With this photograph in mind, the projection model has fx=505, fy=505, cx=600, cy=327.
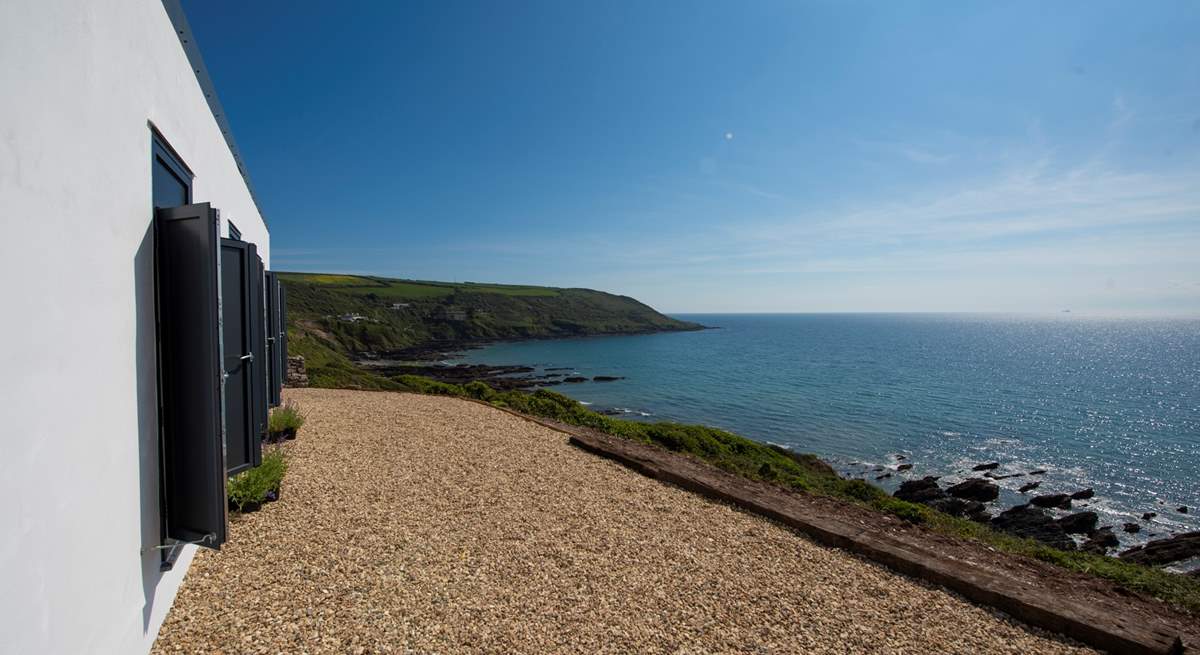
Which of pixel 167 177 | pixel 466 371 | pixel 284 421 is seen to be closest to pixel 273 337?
pixel 284 421

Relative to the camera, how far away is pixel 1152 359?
83.9 metres

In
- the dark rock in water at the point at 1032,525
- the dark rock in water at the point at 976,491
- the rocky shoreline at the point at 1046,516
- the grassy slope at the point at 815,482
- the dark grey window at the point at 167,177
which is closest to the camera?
the dark grey window at the point at 167,177

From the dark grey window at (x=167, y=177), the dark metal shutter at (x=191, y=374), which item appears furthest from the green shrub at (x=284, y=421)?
the dark metal shutter at (x=191, y=374)

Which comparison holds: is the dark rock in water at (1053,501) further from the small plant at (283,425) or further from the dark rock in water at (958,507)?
the small plant at (283,425)

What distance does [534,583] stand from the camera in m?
4.66

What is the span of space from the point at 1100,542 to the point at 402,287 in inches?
3843

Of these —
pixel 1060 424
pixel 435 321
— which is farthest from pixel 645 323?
pixel 1060 424

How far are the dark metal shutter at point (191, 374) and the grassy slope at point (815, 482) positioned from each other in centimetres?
788

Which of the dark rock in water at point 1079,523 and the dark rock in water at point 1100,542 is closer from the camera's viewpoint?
the dark rock in water at point 1100,542

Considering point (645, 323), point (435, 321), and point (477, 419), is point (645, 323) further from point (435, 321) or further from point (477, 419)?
point (477, 419)

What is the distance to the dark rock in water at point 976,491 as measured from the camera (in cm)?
1944

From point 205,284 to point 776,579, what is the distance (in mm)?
5380

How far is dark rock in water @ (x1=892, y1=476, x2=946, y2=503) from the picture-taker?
61.7 feet

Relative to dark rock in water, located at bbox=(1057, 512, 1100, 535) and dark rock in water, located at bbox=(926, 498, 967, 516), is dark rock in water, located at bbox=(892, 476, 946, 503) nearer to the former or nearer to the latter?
dark rock in water, located at bbox=(926, 498, 967, 516)
